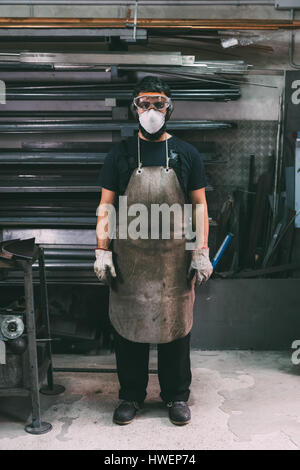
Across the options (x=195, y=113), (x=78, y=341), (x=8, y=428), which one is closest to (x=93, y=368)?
(x=78, y=341)

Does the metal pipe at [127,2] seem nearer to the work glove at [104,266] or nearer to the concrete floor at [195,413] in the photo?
the work glove at [104,266]

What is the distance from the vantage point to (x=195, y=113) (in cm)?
333

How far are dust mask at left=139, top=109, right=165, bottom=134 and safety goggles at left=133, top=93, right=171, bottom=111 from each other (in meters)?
0.03

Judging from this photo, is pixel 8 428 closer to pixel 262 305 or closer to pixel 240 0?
pixel 262 305

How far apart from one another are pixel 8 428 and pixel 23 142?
1790 millimetres

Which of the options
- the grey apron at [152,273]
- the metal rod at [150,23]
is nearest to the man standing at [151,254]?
the grey apron at [152,273]

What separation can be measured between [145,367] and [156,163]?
1.00 metres

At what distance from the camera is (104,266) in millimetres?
2209

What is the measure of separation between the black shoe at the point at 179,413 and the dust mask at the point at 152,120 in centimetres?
132

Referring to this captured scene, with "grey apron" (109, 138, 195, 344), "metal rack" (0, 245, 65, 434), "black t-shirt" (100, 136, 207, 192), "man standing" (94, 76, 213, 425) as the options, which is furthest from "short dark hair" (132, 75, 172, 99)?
"metal rack" (0, 245, 65, 434)

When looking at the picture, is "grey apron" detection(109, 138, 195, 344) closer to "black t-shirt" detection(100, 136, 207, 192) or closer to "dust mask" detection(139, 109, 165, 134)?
"black t-shirt" detection(100, 136, 207, 192)

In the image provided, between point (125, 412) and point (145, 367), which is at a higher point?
point (145, 367)
